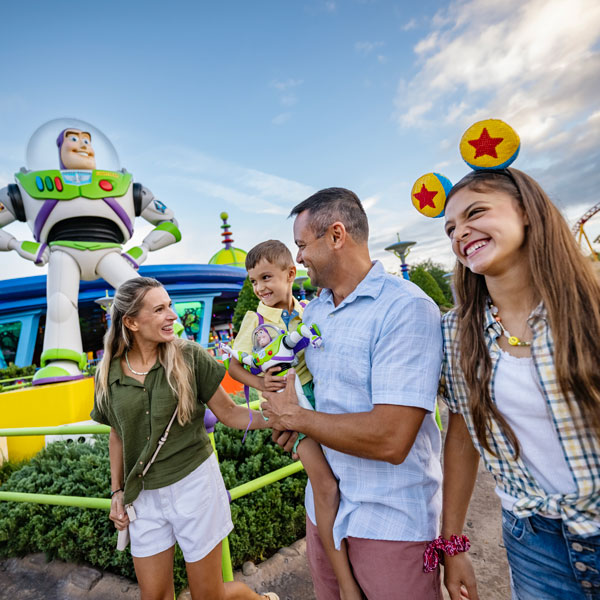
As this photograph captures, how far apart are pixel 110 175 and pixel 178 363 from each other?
8.24m

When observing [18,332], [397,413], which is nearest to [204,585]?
[397,413]

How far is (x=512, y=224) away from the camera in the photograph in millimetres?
1182

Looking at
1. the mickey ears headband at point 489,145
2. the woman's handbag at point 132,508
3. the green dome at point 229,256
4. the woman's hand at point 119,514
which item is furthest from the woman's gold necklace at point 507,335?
the green dome at point 229,256

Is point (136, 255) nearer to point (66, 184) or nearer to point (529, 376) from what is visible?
point (66, 184)

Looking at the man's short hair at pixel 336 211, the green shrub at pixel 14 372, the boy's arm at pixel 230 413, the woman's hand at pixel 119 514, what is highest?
the green shrub at pixel 14 372

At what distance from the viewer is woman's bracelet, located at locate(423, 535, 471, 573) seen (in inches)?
49.5

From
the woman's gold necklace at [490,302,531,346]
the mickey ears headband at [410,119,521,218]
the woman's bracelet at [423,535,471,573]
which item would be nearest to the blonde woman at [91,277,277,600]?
the woman's bracelet at [423,535,471,573]

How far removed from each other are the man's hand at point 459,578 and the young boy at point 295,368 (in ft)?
1.08

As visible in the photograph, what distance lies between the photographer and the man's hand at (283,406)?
138 centimetres

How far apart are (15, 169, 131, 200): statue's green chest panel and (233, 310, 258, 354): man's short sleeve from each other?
25.4ft

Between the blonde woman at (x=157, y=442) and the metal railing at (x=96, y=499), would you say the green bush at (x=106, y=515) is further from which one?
the blonde woman at (x=157, y=442)

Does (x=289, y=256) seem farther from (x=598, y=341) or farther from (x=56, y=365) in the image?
(x=56, y=365)

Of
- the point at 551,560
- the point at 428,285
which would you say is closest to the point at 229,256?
the point at 428,285

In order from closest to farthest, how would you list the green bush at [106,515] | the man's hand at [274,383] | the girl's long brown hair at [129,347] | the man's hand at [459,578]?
the man's hand at [459,578] → the man's hand at [274,383] → the girl's long brown hair at [129,347] → the green bush at [106,515]
